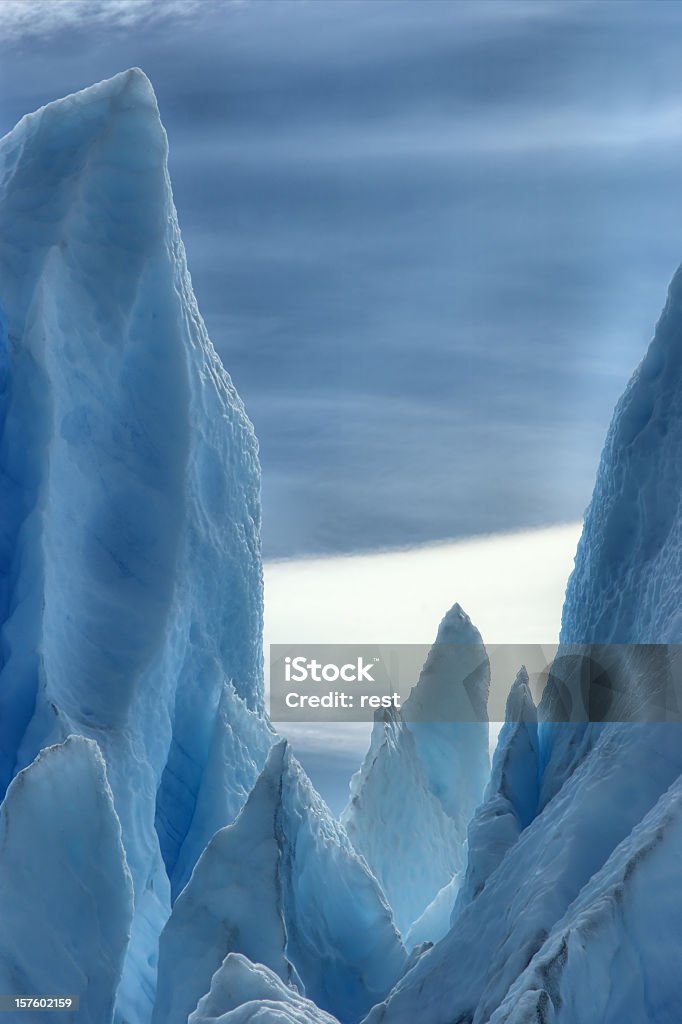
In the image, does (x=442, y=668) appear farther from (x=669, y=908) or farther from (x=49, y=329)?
(x=669, y=908)

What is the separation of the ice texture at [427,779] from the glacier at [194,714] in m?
0.42

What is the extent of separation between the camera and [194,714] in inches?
586

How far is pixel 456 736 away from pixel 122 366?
25.2 ft

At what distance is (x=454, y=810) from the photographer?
1906cm

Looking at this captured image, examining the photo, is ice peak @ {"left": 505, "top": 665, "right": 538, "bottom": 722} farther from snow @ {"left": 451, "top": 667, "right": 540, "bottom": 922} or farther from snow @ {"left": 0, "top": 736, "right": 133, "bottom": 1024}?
snow @ {"left": 0, "top": 736, "right": 133, "bottom": 1024}

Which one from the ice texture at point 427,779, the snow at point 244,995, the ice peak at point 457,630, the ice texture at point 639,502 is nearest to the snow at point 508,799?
the ice texture at point 639,502

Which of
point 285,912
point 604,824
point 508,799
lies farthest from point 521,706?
point 604,824

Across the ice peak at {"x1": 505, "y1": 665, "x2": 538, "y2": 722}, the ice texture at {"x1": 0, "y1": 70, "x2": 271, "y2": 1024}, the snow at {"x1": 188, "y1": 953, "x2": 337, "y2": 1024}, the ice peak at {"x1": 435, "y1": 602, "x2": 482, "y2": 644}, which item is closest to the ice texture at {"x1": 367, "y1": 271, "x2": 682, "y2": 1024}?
the ice peak at {"x1": 505, "y1": 665, "x2": 538, "y2": 722}

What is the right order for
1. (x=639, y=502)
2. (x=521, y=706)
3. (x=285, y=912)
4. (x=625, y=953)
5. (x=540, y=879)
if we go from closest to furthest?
(x=625, y=953)
(x=540, y=879)
(x=639, y=502)
(x=285, y=912)
(x=521, y=706)

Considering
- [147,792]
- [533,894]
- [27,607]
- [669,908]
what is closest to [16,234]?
[27,607]

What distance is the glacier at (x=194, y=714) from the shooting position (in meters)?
9.80

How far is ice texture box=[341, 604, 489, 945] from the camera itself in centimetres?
1788

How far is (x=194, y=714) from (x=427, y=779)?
16.8ft

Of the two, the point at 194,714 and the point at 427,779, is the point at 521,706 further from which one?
the point at 427,779
